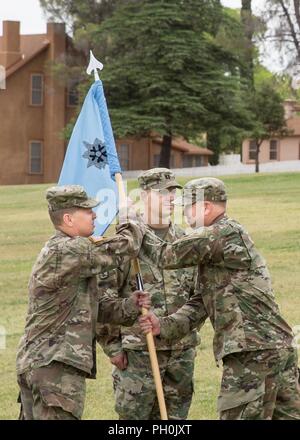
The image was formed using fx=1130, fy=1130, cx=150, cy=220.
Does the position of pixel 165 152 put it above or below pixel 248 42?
below

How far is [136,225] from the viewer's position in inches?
273

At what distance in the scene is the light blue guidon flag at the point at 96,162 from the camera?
7805 mm

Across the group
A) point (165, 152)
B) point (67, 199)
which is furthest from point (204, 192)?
point (165, 152)

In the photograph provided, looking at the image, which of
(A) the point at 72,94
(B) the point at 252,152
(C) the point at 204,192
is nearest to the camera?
(C) the point at 204,192

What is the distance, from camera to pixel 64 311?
21.7ft

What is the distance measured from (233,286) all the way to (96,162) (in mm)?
1619

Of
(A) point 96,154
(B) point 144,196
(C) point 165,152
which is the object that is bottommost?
(C) point 165,152

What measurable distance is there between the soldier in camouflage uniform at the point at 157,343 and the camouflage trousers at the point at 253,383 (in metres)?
0.65

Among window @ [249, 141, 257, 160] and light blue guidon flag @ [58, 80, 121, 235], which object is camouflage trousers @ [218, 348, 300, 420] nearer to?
light blue guidon flag @ [58, 80, 121, 235]

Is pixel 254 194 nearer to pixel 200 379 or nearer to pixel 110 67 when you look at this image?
pixel 110 67

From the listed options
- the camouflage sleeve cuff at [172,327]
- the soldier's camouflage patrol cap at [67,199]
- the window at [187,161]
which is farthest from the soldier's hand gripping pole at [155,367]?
the window at [187,161]

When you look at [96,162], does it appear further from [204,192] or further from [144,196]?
[204,192]

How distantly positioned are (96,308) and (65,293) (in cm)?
25
